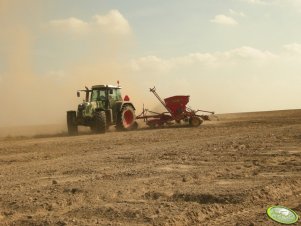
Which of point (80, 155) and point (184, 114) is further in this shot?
point (184, 114)

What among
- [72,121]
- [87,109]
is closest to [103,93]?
[87,109]

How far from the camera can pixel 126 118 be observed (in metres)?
20.8

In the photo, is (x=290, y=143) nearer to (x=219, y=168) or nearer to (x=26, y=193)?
(x=219, y=168)

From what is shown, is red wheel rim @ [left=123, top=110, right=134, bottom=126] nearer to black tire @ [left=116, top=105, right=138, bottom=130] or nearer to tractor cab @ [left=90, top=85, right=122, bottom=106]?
black tire @ [left=116, top=105, right=138, bottom=130]

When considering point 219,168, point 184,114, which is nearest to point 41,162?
point 219,168

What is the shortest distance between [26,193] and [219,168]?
3.74 metres

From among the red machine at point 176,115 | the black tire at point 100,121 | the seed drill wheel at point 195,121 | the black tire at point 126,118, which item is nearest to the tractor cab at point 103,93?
the black tire at point 126,118

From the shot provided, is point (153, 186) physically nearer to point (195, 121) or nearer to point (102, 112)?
point (102, 112)

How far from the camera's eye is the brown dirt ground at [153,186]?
5.51 metres

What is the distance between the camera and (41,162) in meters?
10.6

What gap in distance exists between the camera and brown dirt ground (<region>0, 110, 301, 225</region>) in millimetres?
5508

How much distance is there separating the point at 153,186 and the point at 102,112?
1205cm

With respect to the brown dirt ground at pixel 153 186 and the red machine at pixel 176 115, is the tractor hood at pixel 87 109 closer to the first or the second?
the red machine at pixel 176 115

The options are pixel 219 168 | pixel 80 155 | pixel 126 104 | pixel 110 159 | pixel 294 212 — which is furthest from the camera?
pixel 126 104
